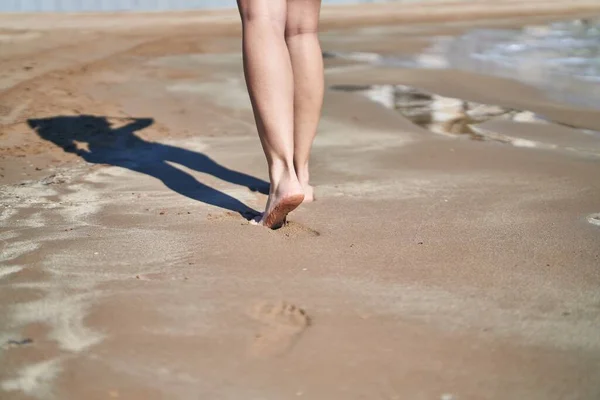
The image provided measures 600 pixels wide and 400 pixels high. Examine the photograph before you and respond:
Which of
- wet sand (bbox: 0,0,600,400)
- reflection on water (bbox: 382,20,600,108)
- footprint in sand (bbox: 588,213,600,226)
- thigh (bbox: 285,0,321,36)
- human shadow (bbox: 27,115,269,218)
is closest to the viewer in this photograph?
wet sand (bbox: 0,0,600,400)

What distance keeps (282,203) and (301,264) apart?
0.29 meters

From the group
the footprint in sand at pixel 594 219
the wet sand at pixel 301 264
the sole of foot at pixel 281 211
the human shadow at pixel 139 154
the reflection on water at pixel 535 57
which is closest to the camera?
the wet sand at pixel 301 264

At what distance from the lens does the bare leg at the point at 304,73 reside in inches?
101

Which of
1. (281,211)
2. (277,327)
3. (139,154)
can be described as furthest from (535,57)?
(277,327)

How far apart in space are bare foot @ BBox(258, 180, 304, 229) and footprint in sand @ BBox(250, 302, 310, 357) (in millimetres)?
532

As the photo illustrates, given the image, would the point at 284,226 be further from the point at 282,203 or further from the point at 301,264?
the point at 301,264

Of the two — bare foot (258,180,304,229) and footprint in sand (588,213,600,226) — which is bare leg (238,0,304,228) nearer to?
bare foot (258,180,304,229)

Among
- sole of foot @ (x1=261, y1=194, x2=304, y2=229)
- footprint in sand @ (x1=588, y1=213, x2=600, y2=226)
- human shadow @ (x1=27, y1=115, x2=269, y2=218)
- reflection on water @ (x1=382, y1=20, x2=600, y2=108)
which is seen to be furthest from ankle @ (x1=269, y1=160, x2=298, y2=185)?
reflection on water @ (x1=382, y1=20, x2=600, y2=108)

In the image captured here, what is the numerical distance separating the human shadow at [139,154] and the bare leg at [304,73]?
0.26m

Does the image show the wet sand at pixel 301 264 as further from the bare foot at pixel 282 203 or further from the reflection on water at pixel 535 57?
the reflection on water at pixel 535 57

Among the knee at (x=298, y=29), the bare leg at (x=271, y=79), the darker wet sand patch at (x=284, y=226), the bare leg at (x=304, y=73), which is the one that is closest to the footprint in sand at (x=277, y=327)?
the darker wet sand patch at (x=284, y=226)

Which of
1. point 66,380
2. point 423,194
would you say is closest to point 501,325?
point 66,380

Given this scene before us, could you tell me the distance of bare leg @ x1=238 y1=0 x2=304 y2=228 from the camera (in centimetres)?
229

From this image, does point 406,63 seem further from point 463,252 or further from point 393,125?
point 463,252
